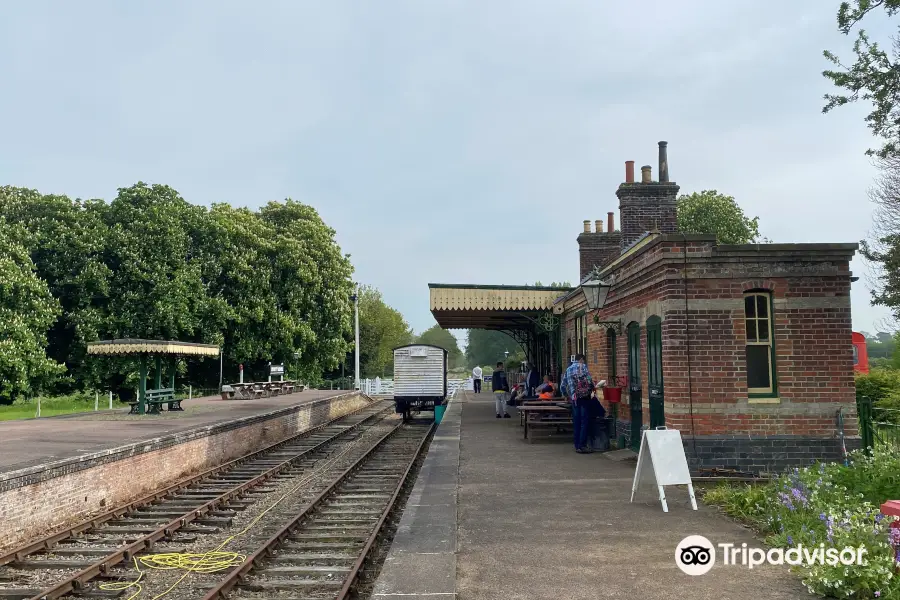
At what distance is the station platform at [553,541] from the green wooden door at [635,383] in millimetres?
1309

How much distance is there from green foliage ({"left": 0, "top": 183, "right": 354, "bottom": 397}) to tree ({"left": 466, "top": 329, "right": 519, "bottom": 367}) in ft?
215

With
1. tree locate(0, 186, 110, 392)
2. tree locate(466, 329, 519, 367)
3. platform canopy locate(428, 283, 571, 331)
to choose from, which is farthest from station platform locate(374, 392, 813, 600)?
tree locate(466, 329, 519, 367)

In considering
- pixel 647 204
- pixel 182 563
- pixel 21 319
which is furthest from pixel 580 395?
pixel 21 319

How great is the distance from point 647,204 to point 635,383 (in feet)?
15.6

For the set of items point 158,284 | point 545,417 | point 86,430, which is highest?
point 158,284

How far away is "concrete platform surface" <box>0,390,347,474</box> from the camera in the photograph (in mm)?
11070

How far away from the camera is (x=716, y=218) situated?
3909 centimetres

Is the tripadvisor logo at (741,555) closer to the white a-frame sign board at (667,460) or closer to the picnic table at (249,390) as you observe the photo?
the white a-frame sign board at (667,460)

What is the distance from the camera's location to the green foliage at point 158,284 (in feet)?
91.0

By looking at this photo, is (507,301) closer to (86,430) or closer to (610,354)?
(610,354)

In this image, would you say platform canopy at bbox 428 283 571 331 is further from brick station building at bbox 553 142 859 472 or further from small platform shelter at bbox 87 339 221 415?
brick station building at bbox 553 142 859 472

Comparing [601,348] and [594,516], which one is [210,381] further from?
[594,516]

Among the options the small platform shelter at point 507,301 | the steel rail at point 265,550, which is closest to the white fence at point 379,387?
the small platform shelter at point 507,301

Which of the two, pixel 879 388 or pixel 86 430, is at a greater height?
pixel 879 388
